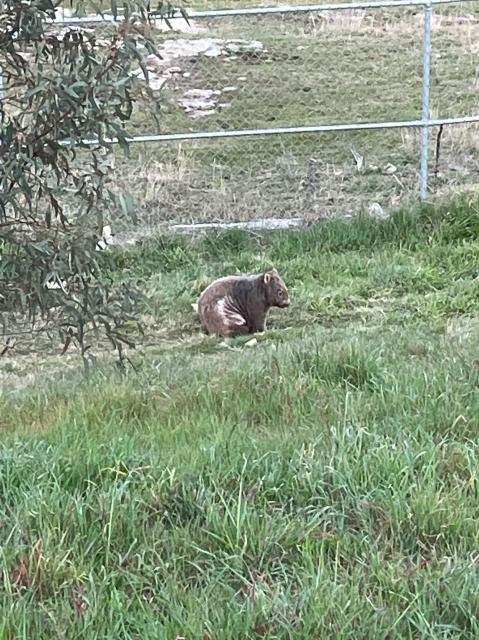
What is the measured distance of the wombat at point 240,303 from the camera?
7672 millimetres

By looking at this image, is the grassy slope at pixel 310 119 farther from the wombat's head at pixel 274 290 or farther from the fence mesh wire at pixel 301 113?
the wombat's head at pixel 274 290

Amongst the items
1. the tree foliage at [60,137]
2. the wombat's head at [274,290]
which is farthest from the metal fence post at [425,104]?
the tree foliage at [60,137]

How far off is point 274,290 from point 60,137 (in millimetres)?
4404

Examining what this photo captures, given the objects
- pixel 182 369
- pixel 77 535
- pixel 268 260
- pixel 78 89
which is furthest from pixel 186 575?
pixel 268 260

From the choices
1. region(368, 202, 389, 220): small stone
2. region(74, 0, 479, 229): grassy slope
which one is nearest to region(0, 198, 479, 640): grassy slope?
region(368, 202, 389, 220): small stone

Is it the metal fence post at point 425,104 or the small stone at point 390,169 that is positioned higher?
the metal fence post at point 425,104

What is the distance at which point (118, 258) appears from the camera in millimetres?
9047

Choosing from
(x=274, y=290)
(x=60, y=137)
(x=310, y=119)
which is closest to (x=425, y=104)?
(x=310, y=119)

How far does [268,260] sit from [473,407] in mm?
4718

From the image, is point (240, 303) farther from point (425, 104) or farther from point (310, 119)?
point (310, 119)

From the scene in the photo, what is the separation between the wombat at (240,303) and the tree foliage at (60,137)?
374 cm

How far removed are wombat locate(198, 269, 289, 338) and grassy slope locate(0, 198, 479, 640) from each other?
1558mm

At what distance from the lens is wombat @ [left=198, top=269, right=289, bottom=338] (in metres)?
7.67

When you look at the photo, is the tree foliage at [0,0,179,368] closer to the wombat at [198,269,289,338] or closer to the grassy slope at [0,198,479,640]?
the grassy slope at [0,198,479,640]
